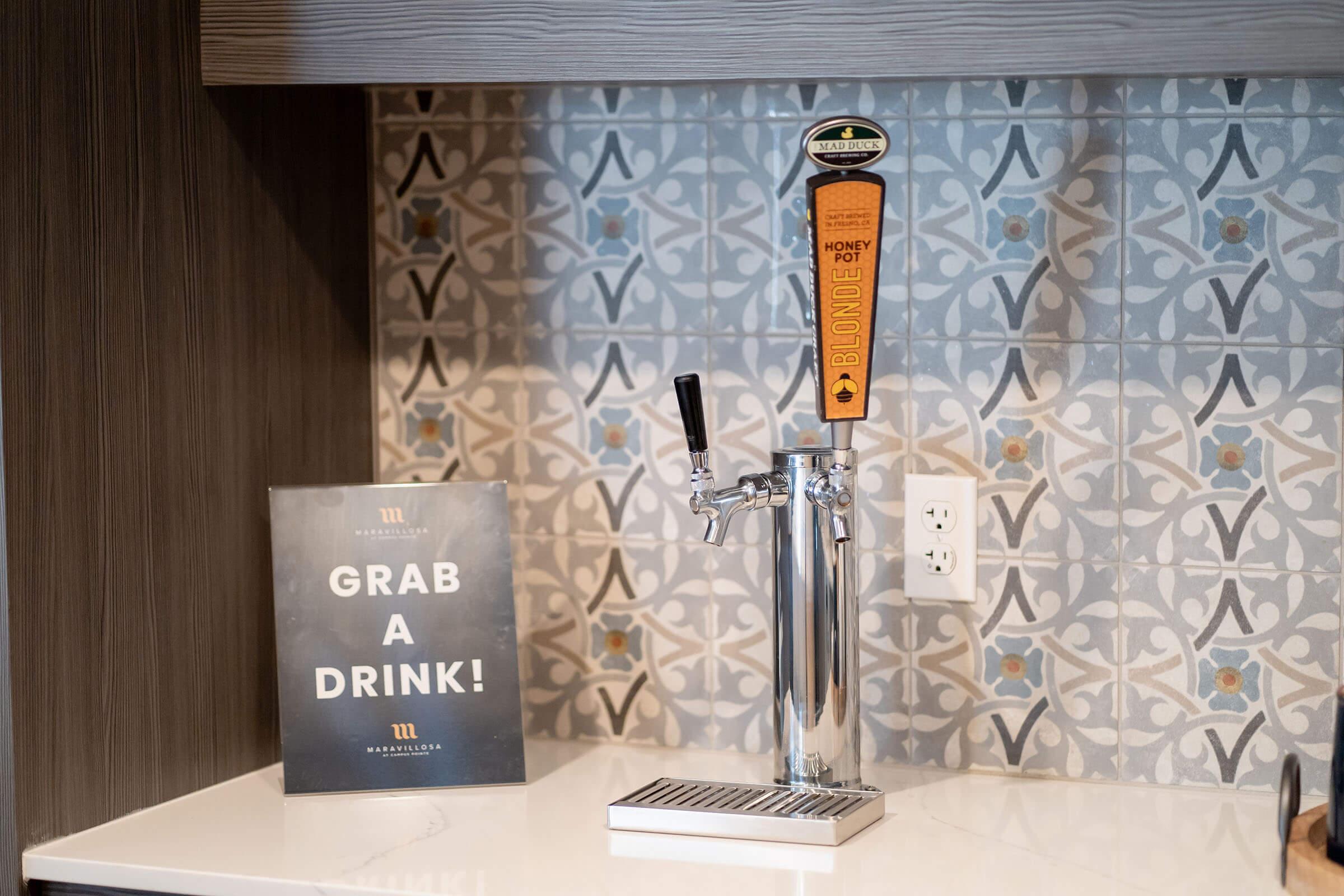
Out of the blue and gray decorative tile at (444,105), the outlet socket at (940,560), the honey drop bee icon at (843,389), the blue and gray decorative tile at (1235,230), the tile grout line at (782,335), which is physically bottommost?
the outlet socket at (940,560)

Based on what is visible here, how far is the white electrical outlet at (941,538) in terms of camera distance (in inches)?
48.3

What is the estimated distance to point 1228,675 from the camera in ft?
3.87

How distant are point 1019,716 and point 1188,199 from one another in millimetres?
491

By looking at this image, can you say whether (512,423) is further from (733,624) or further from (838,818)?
(838,818)

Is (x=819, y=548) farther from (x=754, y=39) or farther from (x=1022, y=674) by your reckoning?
(x=754, y=39)

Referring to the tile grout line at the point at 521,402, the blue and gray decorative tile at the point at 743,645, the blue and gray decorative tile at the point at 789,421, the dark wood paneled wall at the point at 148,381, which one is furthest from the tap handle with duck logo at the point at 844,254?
the dark wood paneled wall at the point at 148,381

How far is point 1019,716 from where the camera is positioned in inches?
48.5

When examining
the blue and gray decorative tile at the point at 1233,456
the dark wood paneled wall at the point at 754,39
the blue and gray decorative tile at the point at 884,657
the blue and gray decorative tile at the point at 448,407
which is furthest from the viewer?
the blue and gray decorative tile at the point at 448,407

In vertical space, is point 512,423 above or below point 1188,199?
below

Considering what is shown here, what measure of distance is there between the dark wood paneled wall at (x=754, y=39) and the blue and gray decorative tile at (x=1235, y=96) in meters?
0.19

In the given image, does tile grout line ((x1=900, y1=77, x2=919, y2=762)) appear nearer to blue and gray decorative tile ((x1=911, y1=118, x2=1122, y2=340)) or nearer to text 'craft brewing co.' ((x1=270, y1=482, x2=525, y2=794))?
blue and gray decorative tile ((x1=911, y1=118, x2=1122, y2=340))

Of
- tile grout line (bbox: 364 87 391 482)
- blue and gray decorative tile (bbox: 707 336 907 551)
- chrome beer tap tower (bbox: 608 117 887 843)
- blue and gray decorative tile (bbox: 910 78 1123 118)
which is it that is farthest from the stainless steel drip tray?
blue and gray decorative tile (bbox: 910 78 1123 118)

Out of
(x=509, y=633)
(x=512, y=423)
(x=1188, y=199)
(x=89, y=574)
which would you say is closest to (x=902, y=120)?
(x=1188, y=199)

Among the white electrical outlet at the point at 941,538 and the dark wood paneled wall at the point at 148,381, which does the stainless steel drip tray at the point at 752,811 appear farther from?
the dark wood paneled wall at the point at 148,381
